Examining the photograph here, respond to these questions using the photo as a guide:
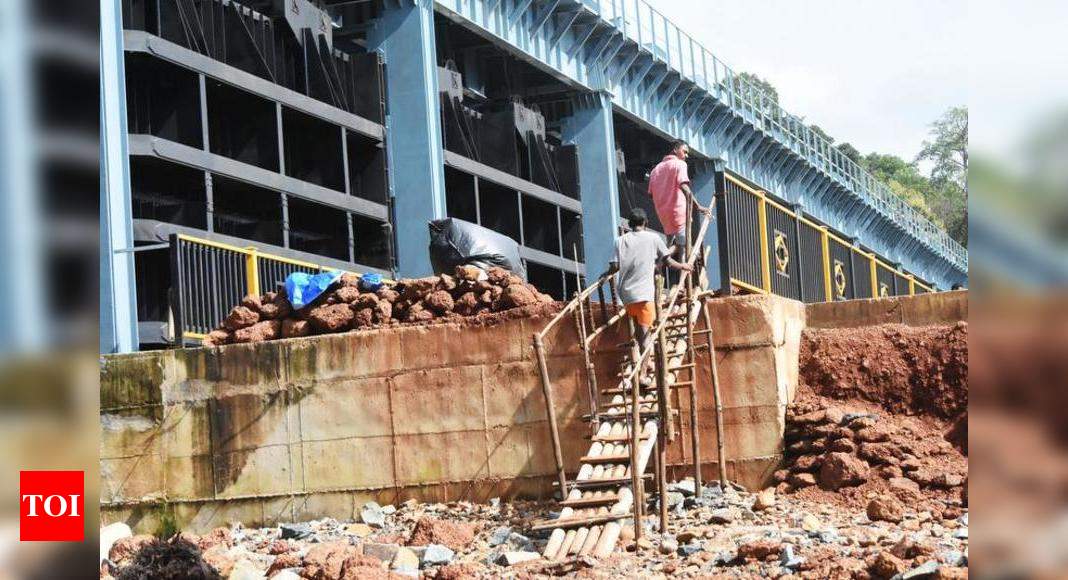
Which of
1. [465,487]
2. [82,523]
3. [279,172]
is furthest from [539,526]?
[279,172]

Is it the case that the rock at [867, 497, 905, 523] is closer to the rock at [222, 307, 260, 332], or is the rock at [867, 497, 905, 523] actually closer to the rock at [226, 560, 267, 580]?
the rock at [226, 560, 267, 580]

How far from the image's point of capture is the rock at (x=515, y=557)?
35.0 feet

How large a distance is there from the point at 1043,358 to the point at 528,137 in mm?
29182

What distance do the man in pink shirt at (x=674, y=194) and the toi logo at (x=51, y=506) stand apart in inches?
382

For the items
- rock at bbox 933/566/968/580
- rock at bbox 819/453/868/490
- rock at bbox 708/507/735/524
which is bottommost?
rock at bbox 708/507/735/524

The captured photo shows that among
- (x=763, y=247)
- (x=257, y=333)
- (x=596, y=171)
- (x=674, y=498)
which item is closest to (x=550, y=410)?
(x=674, y=498)

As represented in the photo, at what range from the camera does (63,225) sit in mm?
4457

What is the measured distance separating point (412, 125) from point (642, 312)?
13139 millimetres

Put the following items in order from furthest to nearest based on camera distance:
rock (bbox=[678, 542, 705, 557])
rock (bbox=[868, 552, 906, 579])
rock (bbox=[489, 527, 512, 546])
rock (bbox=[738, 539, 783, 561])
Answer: rock (bbox=[489, 527, 512, 546]) < rock (bbox=[678, 542, 705, 557]) < rock (bbox=[738, 539, 783, 561]) < rock (bbox=[868, 552, 906, 579])

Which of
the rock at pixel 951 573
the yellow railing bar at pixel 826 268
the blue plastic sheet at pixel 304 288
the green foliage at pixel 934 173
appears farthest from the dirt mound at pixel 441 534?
the green foliage at pixel 934 173

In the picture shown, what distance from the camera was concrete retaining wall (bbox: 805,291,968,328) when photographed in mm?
13727

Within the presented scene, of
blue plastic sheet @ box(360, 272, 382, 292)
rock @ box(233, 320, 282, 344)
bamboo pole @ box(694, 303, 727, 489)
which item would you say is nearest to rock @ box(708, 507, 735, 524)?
bamboo pole @ box(694, 303, 727, 489)

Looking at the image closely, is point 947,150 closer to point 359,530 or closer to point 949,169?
point 949,169

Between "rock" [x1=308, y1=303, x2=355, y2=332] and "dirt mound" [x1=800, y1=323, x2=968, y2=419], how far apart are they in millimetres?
5110
